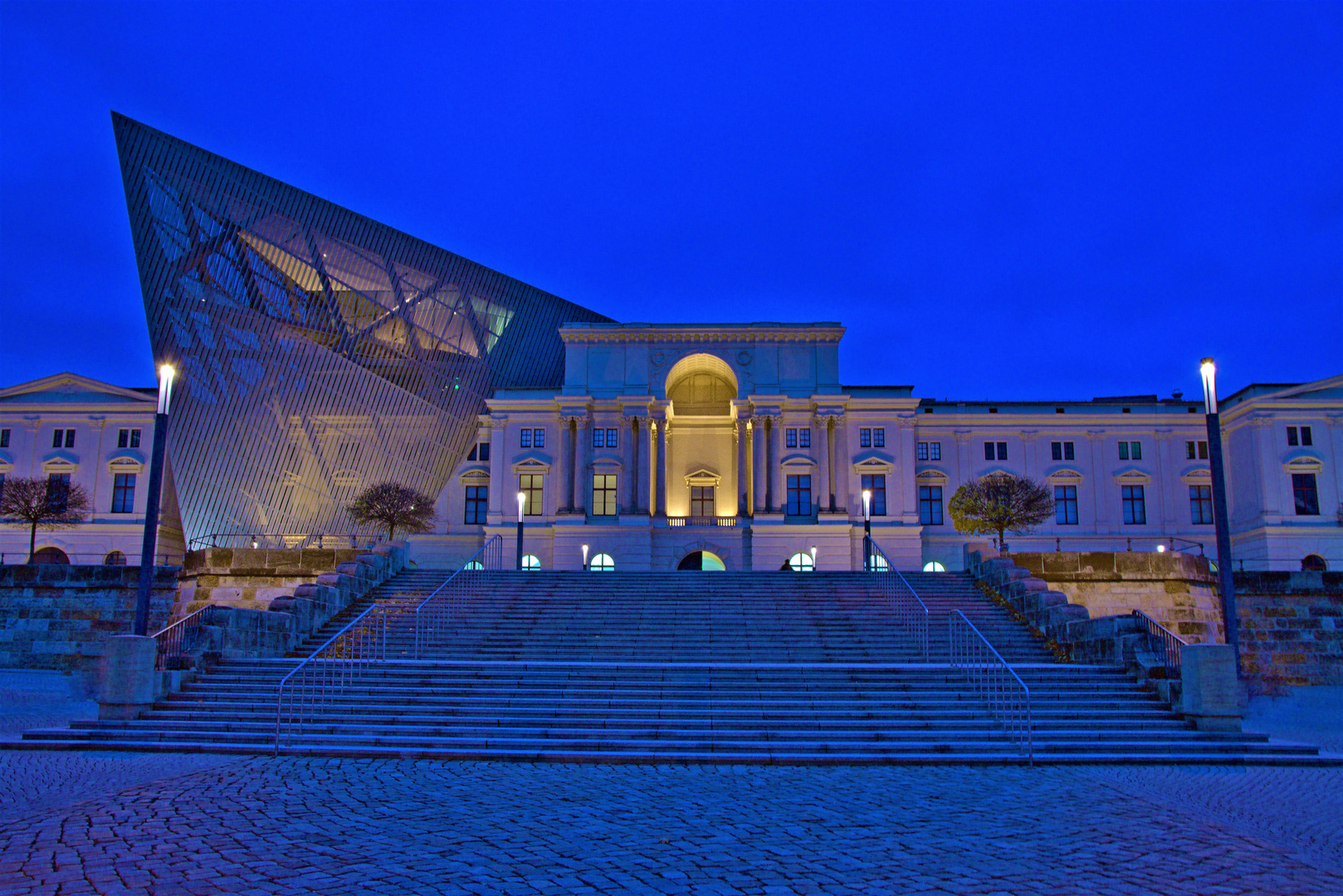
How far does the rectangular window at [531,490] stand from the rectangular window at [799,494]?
430 inches

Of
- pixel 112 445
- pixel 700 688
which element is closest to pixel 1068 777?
pixel 700 688

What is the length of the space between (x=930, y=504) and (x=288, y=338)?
28.5 meters

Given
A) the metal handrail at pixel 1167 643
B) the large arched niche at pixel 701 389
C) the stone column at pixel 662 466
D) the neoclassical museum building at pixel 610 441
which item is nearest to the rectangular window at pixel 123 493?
the neoclassical museum building at pixel 610 441

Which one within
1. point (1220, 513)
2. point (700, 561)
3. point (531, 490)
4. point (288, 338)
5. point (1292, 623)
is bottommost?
point (1292, 623)

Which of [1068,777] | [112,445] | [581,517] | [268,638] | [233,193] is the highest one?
[233,193]

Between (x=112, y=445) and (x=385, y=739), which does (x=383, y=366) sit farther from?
Result: (x=385, y=739)

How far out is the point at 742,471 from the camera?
44406 millimetres

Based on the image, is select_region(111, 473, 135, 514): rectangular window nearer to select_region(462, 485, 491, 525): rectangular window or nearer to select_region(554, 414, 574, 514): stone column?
select_region(462, 485, 491, 525): rectangular window

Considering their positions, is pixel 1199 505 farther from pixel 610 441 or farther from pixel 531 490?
pixel 531 490

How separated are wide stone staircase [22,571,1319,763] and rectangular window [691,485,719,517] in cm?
2433

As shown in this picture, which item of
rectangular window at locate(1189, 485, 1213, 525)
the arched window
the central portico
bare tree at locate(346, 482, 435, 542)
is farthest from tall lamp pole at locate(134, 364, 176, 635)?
the arched window

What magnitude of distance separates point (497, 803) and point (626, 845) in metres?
2.20

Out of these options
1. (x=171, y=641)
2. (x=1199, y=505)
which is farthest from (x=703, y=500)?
(x=171, y=641)

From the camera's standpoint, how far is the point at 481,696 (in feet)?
50.1
